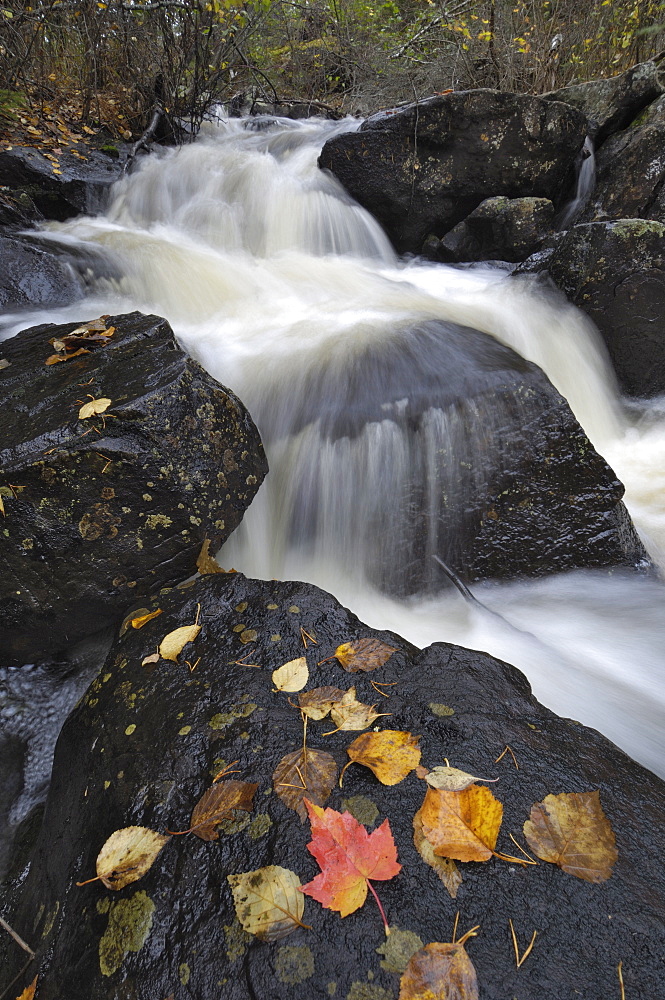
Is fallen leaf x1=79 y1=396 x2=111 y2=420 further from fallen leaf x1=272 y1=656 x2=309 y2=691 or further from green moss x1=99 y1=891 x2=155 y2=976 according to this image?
green moss x1=99 y1=891 x2=155 y2=976

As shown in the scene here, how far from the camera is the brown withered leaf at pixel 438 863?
105 centimetres

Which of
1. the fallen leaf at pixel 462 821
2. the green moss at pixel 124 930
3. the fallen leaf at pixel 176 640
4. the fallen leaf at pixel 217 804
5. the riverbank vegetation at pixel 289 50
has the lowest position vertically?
the fallen leaf at pixel 176 640

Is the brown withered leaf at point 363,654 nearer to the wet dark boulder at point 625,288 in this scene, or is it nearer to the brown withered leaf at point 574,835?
the brown withered leaf at point 574,835

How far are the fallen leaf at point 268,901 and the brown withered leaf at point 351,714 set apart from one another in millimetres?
379

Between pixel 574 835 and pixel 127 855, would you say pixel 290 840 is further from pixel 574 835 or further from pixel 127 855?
pixel 574 835

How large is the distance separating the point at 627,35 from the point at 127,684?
1153 cm

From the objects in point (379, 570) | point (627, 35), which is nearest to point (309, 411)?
point (379, 570)

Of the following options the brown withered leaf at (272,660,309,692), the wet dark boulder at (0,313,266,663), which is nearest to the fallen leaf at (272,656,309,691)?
the brown withered leaf at (272,660,309,692)

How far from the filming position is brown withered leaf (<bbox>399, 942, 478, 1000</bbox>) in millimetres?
911

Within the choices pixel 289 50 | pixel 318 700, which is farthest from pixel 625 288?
pixel 289 50

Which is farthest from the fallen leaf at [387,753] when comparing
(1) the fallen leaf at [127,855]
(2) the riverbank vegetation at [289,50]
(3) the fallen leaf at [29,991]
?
(2) the riverbank vegetation at [289,50]

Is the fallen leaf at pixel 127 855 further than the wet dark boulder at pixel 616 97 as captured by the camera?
No

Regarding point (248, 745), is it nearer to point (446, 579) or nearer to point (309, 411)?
point (446, 579)

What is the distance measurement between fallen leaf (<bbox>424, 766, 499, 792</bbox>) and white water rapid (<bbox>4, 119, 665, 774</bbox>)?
1138mm
